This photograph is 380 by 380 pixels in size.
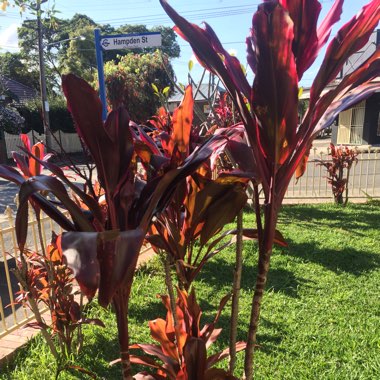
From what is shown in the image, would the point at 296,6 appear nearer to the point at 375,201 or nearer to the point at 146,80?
the point at 375,201

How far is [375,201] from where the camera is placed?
7410 millimetres

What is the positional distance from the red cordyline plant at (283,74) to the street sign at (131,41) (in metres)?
3.77

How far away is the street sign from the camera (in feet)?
15.0

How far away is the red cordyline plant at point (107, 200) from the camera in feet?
2.26

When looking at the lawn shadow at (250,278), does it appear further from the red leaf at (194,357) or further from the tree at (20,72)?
the tree at (20,72)

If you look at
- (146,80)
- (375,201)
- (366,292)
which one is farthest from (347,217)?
(146,80)

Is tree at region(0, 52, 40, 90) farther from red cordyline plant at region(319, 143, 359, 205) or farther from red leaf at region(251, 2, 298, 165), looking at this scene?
red leaf at region(251, 2, 298, 165)

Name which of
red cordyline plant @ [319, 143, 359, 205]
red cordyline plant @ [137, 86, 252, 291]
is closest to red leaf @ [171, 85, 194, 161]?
red cordyline plant @ [137, 86, 252, 291]

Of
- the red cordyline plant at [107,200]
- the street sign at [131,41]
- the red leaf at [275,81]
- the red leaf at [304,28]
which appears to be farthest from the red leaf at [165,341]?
the street sign at [131,41]

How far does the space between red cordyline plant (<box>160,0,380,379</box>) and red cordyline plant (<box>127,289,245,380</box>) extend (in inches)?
19.7

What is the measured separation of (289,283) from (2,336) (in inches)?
106

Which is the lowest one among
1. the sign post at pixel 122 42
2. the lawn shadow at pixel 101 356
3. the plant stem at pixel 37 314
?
the lawn shadow at pixel 101 356

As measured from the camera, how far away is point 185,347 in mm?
1402

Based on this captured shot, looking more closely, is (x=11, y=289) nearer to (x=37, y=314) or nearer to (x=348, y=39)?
(x=37, y=314)
